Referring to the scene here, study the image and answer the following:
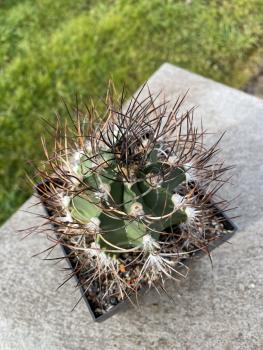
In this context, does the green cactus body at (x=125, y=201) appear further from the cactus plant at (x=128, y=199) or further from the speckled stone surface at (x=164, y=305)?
the speckled stone surface at (x=164, y=305)

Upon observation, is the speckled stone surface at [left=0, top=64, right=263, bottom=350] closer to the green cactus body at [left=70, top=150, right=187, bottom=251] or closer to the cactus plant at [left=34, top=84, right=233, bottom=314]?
the cactus plant at [left=34, top=84, right=233, bottom=314]

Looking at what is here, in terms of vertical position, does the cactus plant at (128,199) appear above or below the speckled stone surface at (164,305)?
above

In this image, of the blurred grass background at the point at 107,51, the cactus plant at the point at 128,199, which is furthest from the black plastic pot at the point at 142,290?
the blurred grass background at the point at 107,51

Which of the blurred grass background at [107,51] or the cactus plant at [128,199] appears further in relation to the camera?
the blurred grass background at [107,51]

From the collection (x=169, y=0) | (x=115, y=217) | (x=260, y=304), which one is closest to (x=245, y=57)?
(x=169, y=0)

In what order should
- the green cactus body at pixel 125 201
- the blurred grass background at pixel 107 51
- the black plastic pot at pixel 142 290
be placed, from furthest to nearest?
the blurred grass background at pixel 107 51 < the black plastic pot at pixel 142 290 < the green cactus body at pixel 125 201

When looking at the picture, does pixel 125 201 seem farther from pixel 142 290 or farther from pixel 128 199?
pixel 142 290
